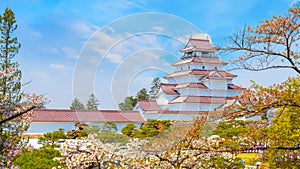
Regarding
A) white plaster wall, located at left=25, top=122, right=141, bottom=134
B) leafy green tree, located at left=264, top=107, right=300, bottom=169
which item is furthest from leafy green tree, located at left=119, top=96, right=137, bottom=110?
white plaster wall, located at left=25, top=122, right=141, bottom=134

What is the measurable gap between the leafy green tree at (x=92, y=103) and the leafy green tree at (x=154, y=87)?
110 cm

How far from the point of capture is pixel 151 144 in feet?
21.1

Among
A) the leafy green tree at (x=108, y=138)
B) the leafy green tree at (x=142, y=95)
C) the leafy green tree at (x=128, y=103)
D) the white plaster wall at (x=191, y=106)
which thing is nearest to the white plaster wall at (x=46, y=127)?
the white plaster wall at (x=191, y=106)

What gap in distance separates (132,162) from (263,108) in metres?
2.40

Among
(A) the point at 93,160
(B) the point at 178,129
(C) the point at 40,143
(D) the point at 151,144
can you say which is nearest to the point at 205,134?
(B) the point at 178,129

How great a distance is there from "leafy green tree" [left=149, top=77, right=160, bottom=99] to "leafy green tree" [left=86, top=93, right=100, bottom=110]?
110cm

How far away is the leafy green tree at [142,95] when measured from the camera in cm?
665

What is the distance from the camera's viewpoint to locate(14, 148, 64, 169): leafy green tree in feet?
21.9

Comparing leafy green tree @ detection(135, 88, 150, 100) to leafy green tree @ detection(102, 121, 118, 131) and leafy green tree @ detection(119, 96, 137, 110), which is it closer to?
leafy green tree @ detection(119, 96, 137, 110)

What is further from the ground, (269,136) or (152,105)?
(152,105)

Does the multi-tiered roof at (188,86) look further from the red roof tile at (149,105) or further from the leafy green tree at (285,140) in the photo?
the leafy green tree at (285,140)

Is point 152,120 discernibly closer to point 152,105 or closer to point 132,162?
point 152,105

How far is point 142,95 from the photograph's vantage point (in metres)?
7.06

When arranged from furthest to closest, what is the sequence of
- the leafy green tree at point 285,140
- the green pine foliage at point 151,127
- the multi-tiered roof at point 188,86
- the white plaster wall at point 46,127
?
the white plaster wall at point 46,127 < the green pine foliage at point 151,127 < the multi-tiered roof at point 188,86 < the leafy green tree at point 285,140
